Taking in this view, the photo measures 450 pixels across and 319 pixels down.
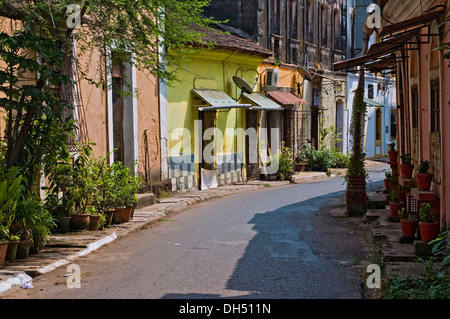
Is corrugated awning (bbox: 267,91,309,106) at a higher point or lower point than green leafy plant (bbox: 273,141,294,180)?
higher

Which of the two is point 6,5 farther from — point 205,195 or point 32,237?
point 205,195

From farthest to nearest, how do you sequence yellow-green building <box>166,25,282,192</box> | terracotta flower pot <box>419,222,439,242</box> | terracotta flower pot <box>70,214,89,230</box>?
yellow-green building <box>166,25,282,192</box>
terracotta flower pot <box>70,214,89,230</box>
terracotta flower pot <box>419,222,439,242</box>

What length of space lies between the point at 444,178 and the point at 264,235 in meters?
3.33

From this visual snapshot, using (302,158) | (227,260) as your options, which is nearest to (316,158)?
(302,158)

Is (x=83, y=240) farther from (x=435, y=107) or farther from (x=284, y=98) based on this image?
(x=284, y=98)

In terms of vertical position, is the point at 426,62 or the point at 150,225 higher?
the point at 426,62

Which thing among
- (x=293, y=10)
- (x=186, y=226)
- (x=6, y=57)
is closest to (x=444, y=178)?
(x=186, y=226)

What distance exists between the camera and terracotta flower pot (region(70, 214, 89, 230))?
36.1ft

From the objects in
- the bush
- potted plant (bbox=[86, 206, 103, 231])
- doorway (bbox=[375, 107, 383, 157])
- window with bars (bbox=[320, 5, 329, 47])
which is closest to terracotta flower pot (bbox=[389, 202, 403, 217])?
potted plant (bbox=[86, 206, 103, 231])

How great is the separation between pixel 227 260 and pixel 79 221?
3.26 metres

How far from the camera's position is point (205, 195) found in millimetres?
17625

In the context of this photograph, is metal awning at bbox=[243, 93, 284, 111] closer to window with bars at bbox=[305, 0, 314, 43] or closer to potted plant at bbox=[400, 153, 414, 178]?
window with bars at bbox=[305, 0, 314, 43]

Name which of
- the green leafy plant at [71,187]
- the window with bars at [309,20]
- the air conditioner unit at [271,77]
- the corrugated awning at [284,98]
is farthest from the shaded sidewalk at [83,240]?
the window with bars at [309,20]

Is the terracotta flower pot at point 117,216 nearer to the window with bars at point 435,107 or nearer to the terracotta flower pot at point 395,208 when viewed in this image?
the terracotta flower pot at point 395,208
